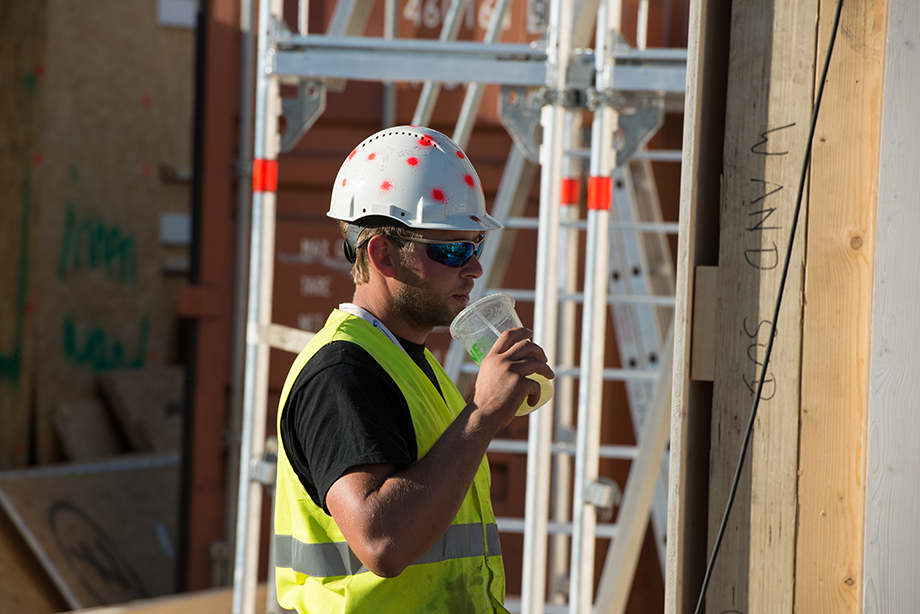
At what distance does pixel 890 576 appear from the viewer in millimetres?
1726

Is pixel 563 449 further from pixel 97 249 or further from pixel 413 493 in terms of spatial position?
pixel 97 249

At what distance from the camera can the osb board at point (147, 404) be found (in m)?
7.18

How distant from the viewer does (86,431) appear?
7.05m

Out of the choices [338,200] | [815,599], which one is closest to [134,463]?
[338,200]

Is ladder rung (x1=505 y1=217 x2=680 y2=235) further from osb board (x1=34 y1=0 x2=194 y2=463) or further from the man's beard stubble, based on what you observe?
osb board (x1=34 y1=0 x2=194 y2=463)

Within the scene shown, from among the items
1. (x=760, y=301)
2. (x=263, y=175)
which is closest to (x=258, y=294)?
(x=263, y=175)

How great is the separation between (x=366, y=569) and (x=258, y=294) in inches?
85.8

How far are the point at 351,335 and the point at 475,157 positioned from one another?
10.6ft

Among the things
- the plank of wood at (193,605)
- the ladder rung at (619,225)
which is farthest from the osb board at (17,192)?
the ladder rung at (619,225)

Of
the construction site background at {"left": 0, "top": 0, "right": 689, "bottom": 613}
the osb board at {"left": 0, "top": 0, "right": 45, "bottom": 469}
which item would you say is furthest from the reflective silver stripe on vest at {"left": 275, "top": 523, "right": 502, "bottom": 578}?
the osb board at {"left": 0, "top": 0, "right": 45, "bottom": 469}

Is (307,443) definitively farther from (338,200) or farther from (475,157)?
(475,157)

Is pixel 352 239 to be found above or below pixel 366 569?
above

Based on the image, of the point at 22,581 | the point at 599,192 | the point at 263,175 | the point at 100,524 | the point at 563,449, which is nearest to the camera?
the point at 599,192

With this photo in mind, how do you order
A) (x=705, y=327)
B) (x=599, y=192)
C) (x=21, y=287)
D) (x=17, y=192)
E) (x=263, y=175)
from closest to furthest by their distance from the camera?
(x=705, y=327)
(x=599, y=192)
(x=263, y=175)
(x=17, y=192)
(x=21, y=287)
